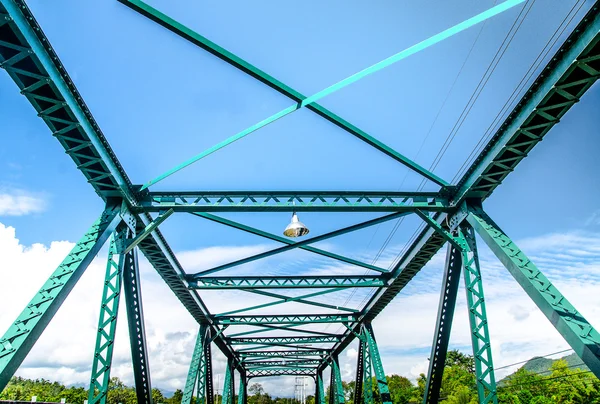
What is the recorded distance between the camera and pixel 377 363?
2231cm

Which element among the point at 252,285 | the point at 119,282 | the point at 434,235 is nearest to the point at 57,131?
the point at 119,282

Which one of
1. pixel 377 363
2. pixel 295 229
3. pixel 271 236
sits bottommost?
pixel 377 363

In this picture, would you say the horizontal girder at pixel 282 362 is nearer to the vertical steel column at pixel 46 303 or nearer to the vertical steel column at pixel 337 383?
the vertical steel column at pixel 337 383

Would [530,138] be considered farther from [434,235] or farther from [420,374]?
[420,374]

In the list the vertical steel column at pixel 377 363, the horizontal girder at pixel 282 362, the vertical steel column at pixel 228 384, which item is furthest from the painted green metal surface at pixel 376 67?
the horizontal girder at pixel 282 362

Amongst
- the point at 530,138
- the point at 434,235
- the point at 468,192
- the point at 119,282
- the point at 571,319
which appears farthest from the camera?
the point at 434,235

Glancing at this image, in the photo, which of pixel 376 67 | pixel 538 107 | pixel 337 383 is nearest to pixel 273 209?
pixel 376 67

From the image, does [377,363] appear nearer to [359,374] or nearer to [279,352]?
[359,374]

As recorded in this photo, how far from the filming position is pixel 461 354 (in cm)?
8850

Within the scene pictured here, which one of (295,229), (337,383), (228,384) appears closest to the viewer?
(295,229)

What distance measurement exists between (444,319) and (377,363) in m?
9.60

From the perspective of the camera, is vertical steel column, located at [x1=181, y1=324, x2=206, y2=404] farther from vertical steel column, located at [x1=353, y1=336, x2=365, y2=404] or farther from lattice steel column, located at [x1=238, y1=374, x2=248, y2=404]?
lattice steel column, located at [x1=238, y1=374, x2=248, y2=404]

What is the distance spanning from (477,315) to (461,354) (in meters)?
90.0

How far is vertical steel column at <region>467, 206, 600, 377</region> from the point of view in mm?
7098
